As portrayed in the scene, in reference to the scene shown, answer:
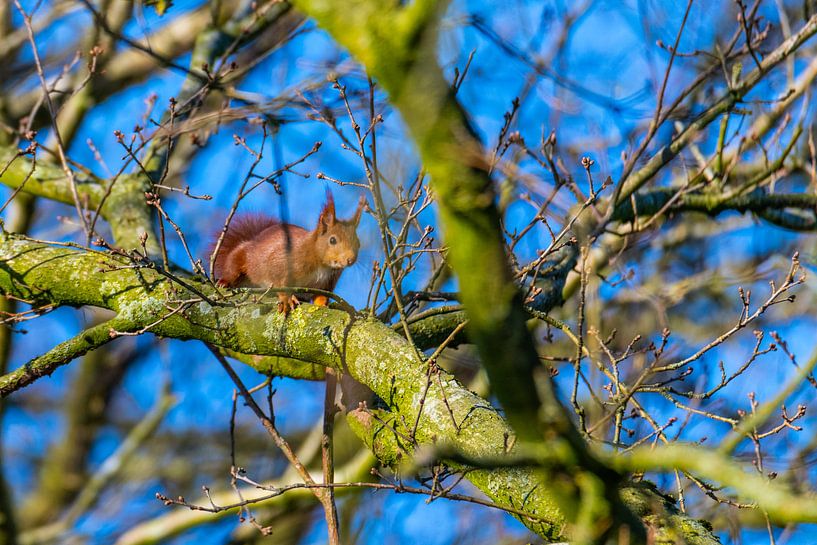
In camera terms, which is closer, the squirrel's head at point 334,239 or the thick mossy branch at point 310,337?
the thick mossy branch at point 310,337

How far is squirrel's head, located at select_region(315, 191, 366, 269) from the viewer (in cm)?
356

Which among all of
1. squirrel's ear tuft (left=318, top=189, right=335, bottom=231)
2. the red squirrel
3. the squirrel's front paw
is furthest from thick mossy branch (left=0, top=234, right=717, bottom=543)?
squirrel's ear tuft (left=318, top=189, right=335, bottom=231)

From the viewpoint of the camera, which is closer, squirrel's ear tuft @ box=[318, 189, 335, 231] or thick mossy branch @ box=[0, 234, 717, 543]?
thick mossy branch @ box=[0, 234, 717, 543]

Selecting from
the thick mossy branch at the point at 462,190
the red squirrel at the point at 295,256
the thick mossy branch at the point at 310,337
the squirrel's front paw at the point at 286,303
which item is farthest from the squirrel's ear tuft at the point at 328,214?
the thick mossy branch at the point at 462,190

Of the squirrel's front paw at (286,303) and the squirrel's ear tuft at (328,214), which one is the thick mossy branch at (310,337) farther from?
the squirrel's ear tuft at (328,214)

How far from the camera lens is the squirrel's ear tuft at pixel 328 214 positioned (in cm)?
359

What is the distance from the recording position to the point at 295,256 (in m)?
3.60

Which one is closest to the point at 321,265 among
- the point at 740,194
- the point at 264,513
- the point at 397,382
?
the point at 397,382

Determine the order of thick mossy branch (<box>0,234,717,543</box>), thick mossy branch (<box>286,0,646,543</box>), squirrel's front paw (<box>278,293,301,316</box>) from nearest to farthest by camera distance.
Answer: thick mossy branch (<box>286,0,646,543</box>) < thick mossy branch (<box>0,234,717,543</box>) < squirrel's front paw (<box>278,293,301,316</box>)

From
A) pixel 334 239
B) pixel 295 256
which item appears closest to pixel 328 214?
pixel 334 239

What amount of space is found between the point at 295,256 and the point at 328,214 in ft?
0.75

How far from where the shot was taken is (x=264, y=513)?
5172mm

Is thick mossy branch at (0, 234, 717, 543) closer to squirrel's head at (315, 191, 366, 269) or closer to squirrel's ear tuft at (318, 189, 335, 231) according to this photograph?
squirrel's head at (315, 191, 366, 269)

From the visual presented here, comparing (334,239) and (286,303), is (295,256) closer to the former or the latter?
(334,239)
